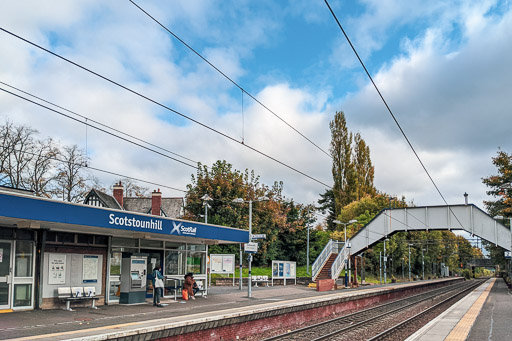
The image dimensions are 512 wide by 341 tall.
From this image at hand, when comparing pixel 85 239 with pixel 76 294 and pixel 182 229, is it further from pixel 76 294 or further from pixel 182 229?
pixel 182 229

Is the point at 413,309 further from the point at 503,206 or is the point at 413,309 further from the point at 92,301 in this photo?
the point at 503,206

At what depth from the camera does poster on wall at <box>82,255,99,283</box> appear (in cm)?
1819

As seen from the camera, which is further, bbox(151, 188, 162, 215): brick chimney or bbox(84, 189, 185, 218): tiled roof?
bbox(84, 189, 185, 218): tiled roof

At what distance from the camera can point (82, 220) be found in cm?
1551

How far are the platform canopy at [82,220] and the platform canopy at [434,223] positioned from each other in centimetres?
2250

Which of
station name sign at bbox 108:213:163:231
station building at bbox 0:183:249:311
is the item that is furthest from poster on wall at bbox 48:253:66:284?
station name sign at bbox 108:213:163:231

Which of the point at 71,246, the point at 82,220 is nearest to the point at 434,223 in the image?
the point at 71,246

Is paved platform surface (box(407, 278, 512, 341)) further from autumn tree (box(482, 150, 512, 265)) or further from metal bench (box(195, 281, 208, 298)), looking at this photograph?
autumn tree (box(482, 150, 512, 265))

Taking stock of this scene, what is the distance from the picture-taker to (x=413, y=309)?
93.4 ft

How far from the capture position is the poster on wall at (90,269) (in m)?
18.2

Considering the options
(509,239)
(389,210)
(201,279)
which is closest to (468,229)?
(509,239)

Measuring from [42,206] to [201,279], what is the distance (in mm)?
12252

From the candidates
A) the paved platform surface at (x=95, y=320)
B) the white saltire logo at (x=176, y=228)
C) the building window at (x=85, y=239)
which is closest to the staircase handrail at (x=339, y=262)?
the paved platform surface at (x=95, y=320)

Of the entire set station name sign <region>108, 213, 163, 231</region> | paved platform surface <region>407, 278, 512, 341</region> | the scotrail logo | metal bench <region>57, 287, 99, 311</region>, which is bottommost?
paved platform surface <region>407, 278, 512, 341</region>
